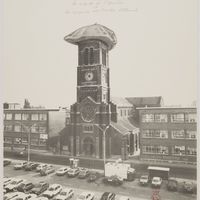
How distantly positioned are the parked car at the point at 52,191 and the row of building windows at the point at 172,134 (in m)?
1.81

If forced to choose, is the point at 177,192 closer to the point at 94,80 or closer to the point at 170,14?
the point at 94,80

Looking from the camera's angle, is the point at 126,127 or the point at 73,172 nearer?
the point at 126,127

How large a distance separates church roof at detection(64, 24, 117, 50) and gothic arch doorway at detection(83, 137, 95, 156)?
1.74 m

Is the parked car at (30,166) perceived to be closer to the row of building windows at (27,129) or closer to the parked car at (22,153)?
the parked car at (22,153)

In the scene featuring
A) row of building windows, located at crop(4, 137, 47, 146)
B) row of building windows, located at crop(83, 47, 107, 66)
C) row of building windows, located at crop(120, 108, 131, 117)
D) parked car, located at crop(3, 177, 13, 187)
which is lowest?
parked car, located at crop(3, 177, 13, 187)

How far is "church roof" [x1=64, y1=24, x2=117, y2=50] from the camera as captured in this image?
5230 millimetres

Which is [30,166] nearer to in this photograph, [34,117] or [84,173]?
[34,117]

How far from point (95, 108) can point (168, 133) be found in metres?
1.39

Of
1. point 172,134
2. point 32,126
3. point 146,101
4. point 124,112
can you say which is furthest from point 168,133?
point 32,126

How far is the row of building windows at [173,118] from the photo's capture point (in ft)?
15.9

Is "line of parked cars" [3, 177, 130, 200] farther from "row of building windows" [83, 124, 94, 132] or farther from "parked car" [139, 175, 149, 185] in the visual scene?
"row of building windows" [83, 124, 94, 132]

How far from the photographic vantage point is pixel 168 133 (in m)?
5.04

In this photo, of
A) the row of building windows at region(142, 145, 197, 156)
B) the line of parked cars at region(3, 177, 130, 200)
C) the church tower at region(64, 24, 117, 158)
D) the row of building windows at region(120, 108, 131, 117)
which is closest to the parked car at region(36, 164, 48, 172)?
the line of parked cars at region(3, 177, 130, 200)

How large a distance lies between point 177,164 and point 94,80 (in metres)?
2.08
